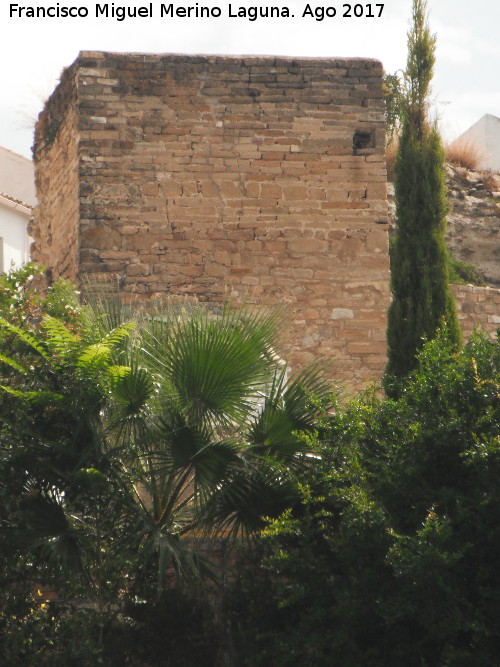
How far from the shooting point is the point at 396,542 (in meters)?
5.53

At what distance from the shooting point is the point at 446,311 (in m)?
9.72

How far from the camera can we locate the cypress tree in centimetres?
956

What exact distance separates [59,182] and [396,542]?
714cm

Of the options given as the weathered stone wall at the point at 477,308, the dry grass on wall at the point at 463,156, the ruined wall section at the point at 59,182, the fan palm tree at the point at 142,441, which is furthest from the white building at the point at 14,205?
the fan palm tree at the point at 142,441

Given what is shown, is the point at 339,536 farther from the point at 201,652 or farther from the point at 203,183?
the point at 203,183

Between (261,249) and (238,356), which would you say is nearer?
(238,356)

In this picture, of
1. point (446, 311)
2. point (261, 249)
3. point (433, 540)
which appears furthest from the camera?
point (261, 249)

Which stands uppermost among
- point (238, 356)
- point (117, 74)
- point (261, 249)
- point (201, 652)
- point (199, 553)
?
point (117, 74)

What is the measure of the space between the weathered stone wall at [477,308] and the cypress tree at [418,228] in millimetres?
2385

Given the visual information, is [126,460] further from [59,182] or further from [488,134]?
[488,134]

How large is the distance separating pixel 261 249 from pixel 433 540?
5734 mm

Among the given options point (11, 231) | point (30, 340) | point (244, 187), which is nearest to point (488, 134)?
point (11, 231)

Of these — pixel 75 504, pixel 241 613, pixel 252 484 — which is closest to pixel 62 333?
pixel 75 504

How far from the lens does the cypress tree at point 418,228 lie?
31.4 ft
